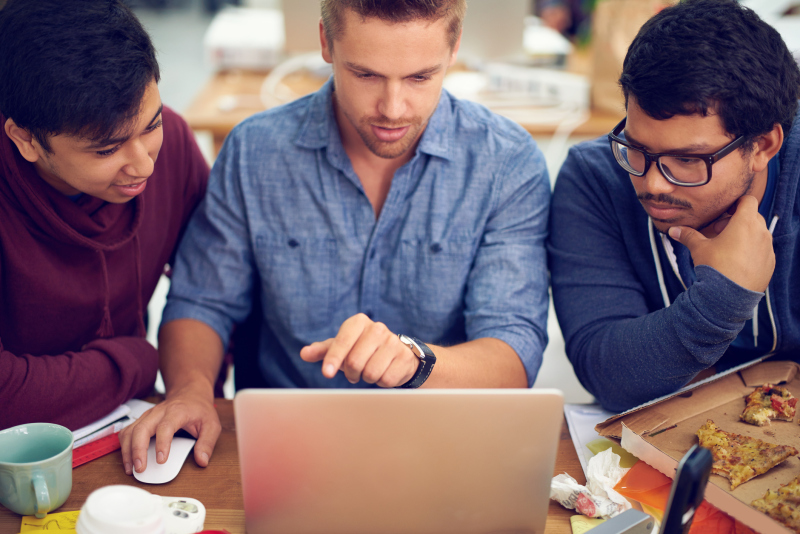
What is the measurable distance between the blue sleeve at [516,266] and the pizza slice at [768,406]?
37 cm

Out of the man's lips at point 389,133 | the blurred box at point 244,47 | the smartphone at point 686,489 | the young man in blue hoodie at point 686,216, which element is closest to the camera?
the smartphone at point 686,489

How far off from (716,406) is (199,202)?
1053mm

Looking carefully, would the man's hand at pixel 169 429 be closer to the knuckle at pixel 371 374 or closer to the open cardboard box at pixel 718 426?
the knuckle at pixel 371 374

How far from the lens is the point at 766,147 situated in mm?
1049

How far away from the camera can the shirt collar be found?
4.21 feet

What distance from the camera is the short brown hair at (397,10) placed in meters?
1.07

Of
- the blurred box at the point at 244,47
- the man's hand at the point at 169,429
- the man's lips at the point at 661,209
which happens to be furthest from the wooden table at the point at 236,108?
the man's hand at the point at 169,429

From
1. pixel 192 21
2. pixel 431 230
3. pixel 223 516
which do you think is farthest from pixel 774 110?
pixel 192 21

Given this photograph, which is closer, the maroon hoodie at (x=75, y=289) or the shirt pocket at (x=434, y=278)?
the maroon hoodie at (x=75, y=289)

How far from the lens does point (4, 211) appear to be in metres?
1.04

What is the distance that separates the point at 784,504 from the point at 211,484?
739mm

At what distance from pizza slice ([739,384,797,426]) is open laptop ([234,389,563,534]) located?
38 cm

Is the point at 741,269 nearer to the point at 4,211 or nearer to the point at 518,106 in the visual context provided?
the point at 4,211

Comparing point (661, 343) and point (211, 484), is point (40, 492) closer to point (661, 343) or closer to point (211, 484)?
point (211, 484)
